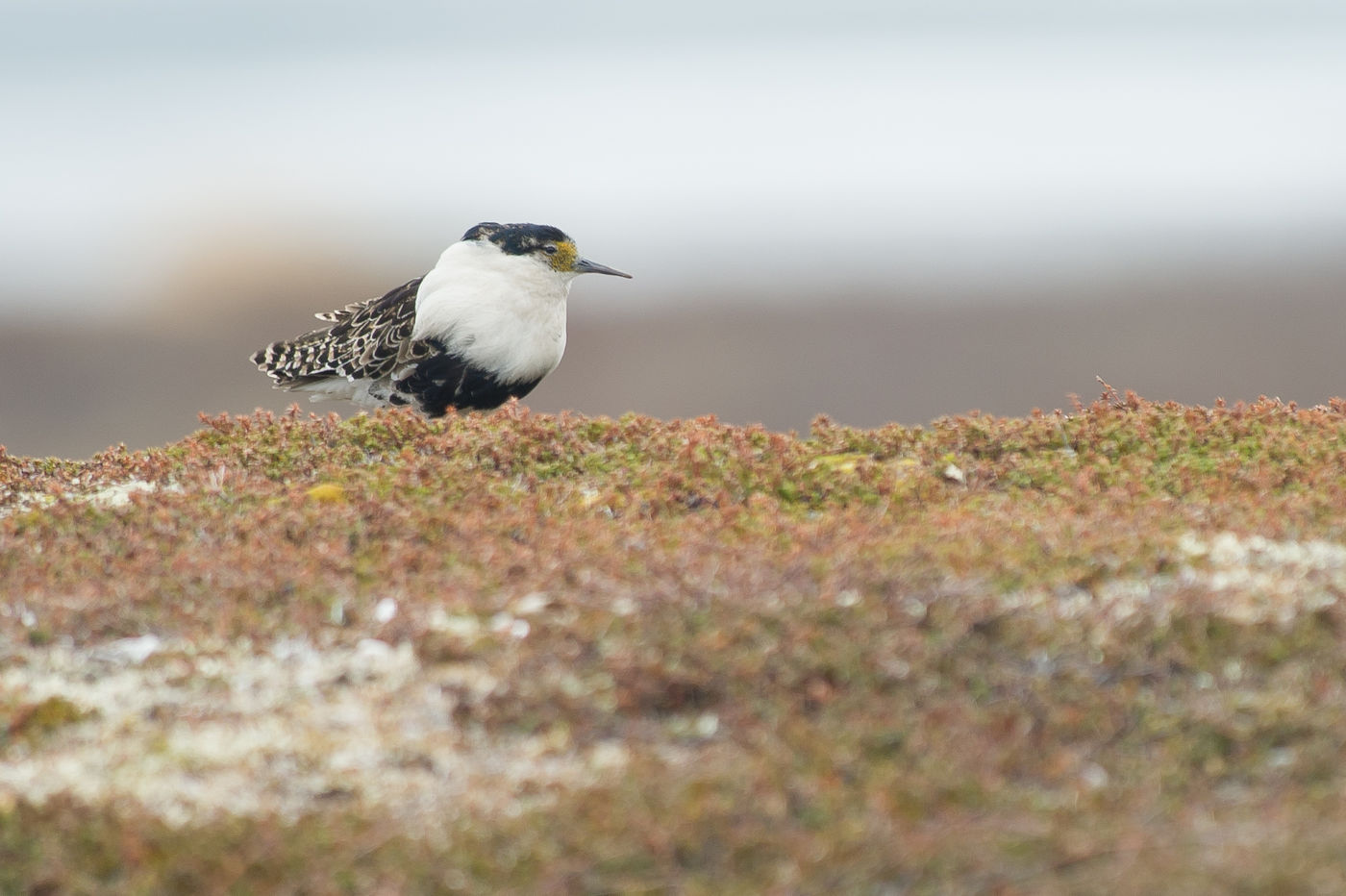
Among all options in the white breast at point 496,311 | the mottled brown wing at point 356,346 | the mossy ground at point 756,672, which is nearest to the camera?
the mossy ground at point 756,672

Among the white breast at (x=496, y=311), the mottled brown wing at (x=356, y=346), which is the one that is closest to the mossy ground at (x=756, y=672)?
the white breast at (x=496, y=311)

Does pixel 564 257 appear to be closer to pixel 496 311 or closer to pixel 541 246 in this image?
pixel 541 246

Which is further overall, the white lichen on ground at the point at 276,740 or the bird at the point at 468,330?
the bird at the point at 468,330

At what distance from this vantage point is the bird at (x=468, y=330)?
1085 cm

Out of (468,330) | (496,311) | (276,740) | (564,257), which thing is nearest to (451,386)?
(468,330)

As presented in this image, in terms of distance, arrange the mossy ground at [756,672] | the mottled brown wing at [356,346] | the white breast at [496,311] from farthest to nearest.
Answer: the mottled brown wing at [356,346] < the white breast at [496,311] < the mossy ground at [756,672]

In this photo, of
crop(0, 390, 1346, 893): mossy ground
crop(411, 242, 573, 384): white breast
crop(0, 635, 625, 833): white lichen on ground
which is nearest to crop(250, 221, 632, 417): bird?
crop(411, 242, 573, 384): white breast

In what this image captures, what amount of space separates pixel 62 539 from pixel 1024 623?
4.44 metres

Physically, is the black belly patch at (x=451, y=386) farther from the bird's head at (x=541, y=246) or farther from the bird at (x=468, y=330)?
the bird's head at (x=541, y=246)

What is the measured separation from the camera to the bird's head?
11.3m

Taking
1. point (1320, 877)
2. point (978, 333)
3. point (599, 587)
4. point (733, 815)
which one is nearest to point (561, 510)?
point (599, 587)

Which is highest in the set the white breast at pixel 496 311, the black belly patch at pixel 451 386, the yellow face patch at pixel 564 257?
the yellow face patch at pixel 564 257

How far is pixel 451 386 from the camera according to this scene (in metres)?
11.0

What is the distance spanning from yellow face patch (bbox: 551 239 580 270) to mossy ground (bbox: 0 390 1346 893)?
13.0 ft
